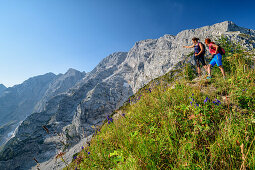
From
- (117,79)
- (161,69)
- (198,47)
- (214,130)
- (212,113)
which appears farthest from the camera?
(117,79)

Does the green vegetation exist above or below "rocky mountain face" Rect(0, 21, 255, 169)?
below

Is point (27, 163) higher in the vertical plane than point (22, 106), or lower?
lower

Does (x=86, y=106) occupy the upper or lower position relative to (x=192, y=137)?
upper

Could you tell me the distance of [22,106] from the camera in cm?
18838

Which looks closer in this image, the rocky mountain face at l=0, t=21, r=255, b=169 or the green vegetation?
the green vegetation

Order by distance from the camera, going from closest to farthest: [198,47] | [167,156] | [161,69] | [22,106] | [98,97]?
[167,156] → [198,47] → [98,97] → [161,69] → [22,106]

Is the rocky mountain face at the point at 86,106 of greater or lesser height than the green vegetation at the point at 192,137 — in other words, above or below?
above

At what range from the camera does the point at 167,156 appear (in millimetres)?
1507

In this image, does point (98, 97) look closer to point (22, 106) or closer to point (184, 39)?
point (184, 39)

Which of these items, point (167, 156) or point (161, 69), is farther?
point (161, 69)

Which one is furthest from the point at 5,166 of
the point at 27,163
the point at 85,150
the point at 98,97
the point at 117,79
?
the point at 85,150

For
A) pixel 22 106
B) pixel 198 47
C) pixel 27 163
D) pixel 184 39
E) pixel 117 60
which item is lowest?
pixel 27 163

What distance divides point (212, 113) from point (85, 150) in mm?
3687

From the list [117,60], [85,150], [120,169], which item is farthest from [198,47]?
[117,60]
